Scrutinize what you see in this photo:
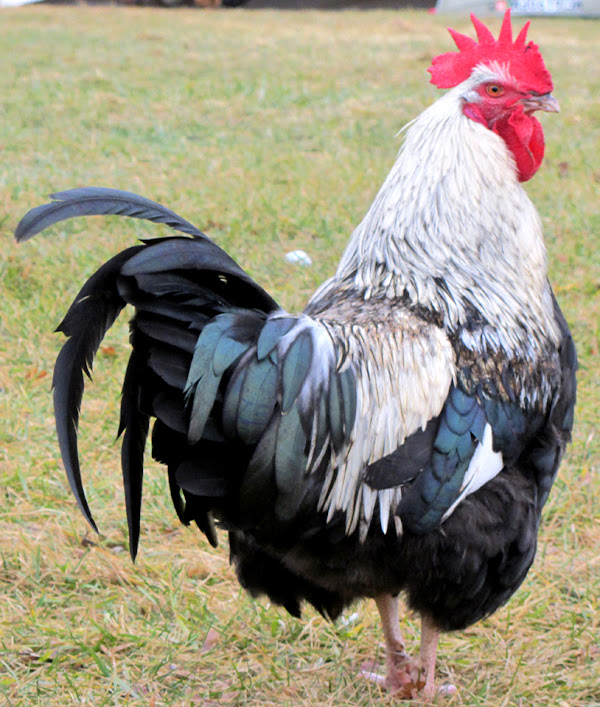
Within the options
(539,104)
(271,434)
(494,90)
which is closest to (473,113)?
(494,90)

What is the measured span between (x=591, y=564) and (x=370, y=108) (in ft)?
Result: 20.1

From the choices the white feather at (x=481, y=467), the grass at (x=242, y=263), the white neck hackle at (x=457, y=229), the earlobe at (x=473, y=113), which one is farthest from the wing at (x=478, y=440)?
the grass at (x=242, y=263)

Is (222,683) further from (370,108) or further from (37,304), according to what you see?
(370,108)

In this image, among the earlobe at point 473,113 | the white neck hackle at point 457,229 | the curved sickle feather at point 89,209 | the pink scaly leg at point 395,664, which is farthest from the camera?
the pink scaly leg at point 395,664

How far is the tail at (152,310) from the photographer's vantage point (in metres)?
1.99

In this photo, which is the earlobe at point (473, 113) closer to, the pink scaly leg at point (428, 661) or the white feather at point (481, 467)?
the white feather at point (481, 467)

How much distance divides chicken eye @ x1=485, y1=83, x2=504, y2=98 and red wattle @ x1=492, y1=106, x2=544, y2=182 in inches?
2.9

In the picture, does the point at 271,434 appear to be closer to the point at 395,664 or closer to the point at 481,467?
the point at 481,467

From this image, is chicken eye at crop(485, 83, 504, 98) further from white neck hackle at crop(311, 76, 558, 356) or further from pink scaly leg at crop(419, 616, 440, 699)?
pink scaly leg at crop(419, 616, 440, 699)

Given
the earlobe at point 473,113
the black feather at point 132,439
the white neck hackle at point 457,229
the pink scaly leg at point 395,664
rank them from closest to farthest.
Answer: the black feather at point 132,439 < the white neck hackle at point 457,229 < the earlobe at point 473,113 < the pink scaly leg at point 395,664

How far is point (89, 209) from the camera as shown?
188cm

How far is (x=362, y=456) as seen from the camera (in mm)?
2227

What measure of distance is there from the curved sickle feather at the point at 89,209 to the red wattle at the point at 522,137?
111 centimetres

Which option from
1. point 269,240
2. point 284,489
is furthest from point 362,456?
point 269,240
